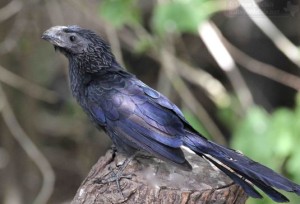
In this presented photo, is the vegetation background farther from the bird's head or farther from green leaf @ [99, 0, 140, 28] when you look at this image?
the bird's head

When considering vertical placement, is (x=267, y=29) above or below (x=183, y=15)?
above

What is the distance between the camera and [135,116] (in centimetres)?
310

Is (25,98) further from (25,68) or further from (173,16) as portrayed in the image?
(173,16)

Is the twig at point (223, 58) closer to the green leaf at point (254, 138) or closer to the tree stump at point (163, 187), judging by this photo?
the green leaf at point (254, 138)

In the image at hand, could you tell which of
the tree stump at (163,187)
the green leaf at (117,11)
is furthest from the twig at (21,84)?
the tree stump at (163,187)

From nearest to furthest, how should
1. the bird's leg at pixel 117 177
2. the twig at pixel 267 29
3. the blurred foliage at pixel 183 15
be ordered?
the bird's leg at pixel 117 177 → the blurred foliage at pixel 183 15 → the twig at pixel 267 29

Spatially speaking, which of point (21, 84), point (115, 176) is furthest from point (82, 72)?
point (21, 84)

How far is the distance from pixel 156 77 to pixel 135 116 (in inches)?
150

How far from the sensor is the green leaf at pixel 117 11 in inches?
169

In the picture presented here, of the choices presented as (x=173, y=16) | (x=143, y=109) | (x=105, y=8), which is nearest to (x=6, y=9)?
(x=105, y=8)

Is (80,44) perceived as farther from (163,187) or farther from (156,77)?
(156,77)

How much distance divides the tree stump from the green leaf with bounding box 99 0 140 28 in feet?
4.70

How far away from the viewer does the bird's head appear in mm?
3408

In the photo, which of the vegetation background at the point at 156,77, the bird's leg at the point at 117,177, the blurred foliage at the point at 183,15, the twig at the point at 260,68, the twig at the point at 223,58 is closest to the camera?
the bird's leg at the point at 117,177
